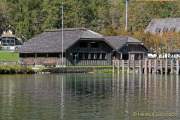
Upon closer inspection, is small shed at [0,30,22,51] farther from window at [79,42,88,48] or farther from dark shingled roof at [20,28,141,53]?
window at [79,42,88,48]

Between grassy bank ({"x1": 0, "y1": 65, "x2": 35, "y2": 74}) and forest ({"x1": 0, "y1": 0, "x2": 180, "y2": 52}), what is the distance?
43022 mm

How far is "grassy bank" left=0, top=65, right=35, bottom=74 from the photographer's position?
85.8m

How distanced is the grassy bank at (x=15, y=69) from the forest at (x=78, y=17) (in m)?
43.0

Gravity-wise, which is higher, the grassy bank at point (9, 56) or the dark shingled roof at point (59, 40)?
the dark shingled roof at point (59, 40)

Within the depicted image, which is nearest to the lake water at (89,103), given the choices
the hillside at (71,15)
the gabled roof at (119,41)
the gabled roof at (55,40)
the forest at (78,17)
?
the gabled roof at (55,40)

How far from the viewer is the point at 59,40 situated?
361 ft

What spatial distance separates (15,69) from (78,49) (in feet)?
77.3

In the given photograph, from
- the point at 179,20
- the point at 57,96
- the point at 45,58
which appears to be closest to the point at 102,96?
the point at 57,96

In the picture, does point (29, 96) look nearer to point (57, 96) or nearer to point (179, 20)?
point (57, 96)

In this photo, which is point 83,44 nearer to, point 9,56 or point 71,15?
point 9,56

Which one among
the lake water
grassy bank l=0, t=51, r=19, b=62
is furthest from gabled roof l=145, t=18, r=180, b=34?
the lake water

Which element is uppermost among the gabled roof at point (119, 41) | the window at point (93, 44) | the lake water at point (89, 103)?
the gabled roof at point (119, 41)

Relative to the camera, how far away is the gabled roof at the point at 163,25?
147m

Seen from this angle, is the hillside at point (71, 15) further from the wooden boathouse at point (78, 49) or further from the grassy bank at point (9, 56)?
the wooden boathouse at point (78, 49)
